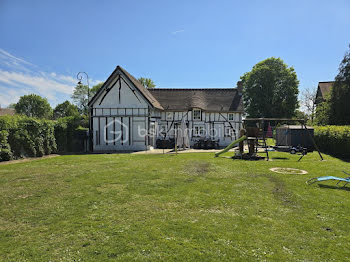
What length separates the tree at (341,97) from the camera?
21641 mm

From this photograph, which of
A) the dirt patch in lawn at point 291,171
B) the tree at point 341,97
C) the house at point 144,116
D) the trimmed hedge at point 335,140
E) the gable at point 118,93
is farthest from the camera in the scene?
the tree at point 341,97

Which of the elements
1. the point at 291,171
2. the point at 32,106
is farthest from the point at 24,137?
the point at 32,106

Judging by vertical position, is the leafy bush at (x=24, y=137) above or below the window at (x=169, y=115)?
below

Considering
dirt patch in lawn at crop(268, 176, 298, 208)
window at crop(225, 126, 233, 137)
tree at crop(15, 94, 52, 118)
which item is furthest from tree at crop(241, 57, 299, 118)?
tree at crop(15, 94, 52, 118)

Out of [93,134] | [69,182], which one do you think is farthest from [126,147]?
[69,182]

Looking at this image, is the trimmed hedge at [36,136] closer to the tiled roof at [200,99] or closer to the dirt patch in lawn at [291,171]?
the tiled roof at [200,99]

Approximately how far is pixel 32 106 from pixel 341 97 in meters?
66.7

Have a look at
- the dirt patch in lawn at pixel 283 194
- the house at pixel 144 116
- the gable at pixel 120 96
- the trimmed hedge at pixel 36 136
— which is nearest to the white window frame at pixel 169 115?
the house at pixel 144 116

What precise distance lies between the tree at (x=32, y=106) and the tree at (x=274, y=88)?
5171cm

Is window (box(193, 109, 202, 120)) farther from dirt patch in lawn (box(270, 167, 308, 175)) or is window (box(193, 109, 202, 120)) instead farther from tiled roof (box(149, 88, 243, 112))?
dirt patch in lawn (box(270, 167, 308, 175))

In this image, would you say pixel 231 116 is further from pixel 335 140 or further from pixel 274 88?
pixel 274 88

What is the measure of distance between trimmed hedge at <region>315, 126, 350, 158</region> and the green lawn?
7.73m

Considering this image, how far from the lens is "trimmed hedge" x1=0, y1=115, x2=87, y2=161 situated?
1331cm

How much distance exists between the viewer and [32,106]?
63.0 m
